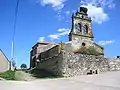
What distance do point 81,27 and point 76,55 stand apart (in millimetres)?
20234

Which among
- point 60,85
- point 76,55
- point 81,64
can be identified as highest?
point 76,55

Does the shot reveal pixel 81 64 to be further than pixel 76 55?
No

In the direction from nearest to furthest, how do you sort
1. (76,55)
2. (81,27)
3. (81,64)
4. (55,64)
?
1. (81,64)
2. (76,55)
3. (55,64)
4. (81,27)

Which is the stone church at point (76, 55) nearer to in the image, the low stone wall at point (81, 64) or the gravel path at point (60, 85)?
the low stone wall at point (81, 64)

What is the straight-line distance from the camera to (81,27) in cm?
5003

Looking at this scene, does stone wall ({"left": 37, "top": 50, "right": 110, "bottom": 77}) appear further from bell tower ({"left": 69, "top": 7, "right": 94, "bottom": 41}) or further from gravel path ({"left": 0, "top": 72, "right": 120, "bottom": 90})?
bell tower ({"left": 69, "top": 7, "right": 94, "bottom": 41})

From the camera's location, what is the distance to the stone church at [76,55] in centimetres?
2981

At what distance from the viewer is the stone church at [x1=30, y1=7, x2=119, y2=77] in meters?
29.8

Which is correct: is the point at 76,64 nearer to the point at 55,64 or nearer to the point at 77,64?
the point at 77,64

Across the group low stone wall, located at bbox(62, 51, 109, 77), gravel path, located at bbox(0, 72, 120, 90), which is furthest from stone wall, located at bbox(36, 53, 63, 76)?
gravel path, located at bbox(0, 72, 120, 90)

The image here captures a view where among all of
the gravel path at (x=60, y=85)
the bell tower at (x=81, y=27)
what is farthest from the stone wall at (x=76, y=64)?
the bell tower at (x=81, y=27)

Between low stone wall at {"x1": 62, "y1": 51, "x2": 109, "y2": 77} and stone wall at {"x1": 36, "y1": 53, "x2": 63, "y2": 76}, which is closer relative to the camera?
low stone wall at {"x1": 62, "y1": 51, "x2": 109, "y2": 77}

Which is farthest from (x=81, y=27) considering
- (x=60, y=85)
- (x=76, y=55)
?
(x=60, y=85)

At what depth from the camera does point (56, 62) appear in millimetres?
31266
